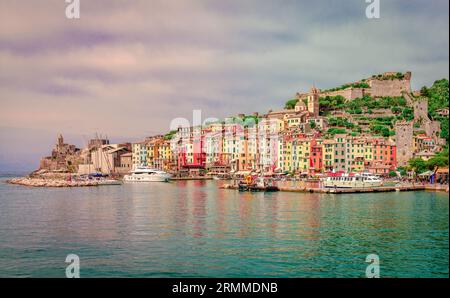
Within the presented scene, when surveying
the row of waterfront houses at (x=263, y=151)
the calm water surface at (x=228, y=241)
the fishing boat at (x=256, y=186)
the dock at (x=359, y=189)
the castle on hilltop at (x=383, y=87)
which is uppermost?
the castle on hilltop at (x=383, y=87)

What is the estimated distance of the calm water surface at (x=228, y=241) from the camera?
20.7ft

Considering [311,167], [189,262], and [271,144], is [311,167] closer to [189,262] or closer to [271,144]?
[271,144]

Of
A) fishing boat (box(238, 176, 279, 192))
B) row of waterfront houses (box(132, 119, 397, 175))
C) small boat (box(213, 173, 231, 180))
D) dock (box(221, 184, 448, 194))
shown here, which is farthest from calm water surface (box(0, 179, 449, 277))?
small boat (box(213, 173, 231, 180))

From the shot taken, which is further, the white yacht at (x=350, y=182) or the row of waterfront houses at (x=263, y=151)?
the row of waterfront houses at (x=263, y=151)

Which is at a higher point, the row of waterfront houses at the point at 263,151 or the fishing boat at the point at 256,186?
the row of waterfront houses at the point at 263,151

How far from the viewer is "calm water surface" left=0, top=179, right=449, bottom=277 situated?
20.7ft

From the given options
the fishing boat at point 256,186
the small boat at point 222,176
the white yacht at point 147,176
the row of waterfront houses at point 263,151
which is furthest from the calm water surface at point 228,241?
the small boat at point 222,176

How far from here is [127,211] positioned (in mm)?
13188

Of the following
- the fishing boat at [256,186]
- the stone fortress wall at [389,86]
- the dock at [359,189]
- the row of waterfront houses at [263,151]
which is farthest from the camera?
the stone fortress wall at [389,86]

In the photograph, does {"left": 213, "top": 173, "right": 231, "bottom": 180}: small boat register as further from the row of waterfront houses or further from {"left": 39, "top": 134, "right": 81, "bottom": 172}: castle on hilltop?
{"left": 39, "top": 134, "right": 81, "bottom": 172}: castle on hilltop

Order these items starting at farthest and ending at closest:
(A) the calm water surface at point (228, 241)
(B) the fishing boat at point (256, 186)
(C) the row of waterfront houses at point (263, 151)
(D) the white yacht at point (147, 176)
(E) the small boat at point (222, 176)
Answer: (E) the small boat at point (222, 176) → (D) the white yacht at point (147, 176) → (C) the row of waterfront houses at point (263, 151) → (B) the fishing boat at point (256, 186) → (A) the calm water surface at point (228, 241)

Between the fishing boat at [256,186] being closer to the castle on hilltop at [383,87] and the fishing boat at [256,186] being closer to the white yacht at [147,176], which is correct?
the white yacht at [147,176]

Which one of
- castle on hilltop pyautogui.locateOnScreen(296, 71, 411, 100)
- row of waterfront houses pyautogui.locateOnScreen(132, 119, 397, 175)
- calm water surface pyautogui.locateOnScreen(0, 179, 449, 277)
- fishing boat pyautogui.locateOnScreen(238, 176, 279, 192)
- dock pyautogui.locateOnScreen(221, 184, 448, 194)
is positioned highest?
castle on hilltop pyautogui.locateOnScreen(296, 71, 411, 100)

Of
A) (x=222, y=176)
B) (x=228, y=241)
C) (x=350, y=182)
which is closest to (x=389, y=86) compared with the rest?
(x=222, y=176)
